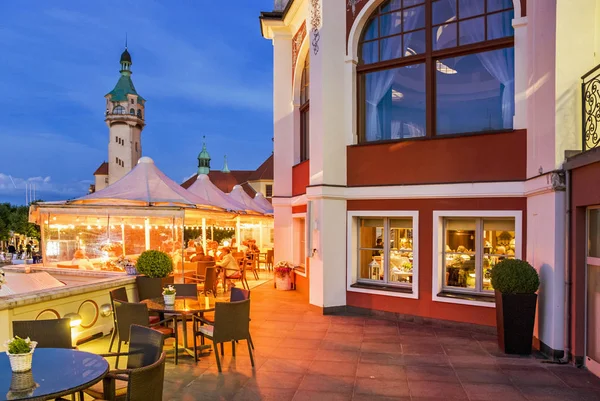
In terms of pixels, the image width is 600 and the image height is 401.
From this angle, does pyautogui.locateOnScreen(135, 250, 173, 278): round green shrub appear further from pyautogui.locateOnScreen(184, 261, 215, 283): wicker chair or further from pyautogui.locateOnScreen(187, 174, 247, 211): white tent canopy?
pyautogui.locateOnScreen(187, 174, 247, 211): white tent canopy

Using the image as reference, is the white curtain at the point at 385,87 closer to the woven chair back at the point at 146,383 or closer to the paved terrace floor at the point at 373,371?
the paved terrace floor at the point at 373,371

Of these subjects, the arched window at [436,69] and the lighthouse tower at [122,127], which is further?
the lighthouse tower at [122,127]

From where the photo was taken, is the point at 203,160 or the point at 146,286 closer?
the point at 146,286

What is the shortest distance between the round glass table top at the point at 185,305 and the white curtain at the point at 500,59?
19.4 feet

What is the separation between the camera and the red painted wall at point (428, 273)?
27.3ft

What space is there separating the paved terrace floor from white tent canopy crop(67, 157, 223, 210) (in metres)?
3.92

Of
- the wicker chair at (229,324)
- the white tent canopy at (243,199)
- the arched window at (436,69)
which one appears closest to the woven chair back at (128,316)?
the wicker chair at (229,324)

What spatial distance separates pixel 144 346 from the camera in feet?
13.6

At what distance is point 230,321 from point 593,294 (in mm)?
4634

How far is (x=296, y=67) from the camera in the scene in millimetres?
13375

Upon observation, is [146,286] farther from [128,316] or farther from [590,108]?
[590,108]

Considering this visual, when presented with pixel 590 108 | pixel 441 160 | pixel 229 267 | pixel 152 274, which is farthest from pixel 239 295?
pixel 590 108

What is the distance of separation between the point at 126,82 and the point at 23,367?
65.0 metres

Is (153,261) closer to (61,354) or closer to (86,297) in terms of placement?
(86,297)
